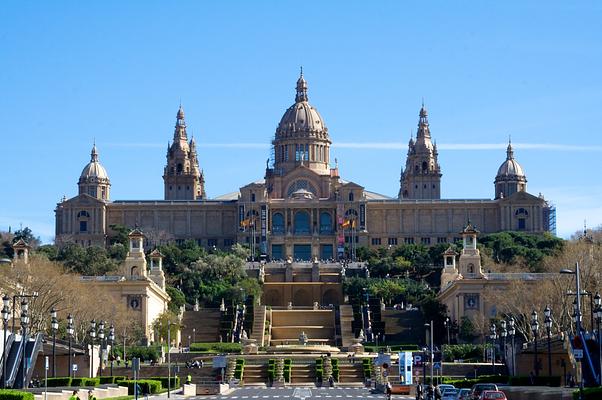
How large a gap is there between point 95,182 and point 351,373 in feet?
349

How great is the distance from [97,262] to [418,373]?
77.4 meters

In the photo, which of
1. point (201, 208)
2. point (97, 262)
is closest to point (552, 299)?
point (97, 262)

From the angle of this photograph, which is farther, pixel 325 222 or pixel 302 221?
pixel 302 221

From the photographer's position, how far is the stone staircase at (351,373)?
95.1 meters

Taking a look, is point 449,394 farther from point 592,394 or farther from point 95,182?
point 95,182

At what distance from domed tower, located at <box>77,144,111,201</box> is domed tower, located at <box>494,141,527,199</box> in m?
51.0

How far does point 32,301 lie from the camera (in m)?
Answer: 93.8

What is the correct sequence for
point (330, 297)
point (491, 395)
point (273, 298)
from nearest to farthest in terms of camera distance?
point (491, 395) → point (273, 298) → point (330, 297)

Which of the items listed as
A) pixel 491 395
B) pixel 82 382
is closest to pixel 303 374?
pixel 82 382

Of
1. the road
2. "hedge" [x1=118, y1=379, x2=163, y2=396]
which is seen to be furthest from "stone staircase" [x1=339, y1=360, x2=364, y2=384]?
"hedge" [x1=118, y1=379, x2=163, y2=396]

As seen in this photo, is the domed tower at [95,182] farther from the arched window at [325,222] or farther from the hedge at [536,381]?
the hedge at [536,381]

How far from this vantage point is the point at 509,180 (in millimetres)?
196250

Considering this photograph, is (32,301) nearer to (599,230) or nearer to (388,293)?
(388,293)

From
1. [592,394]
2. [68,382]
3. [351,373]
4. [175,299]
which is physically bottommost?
[592,394]
